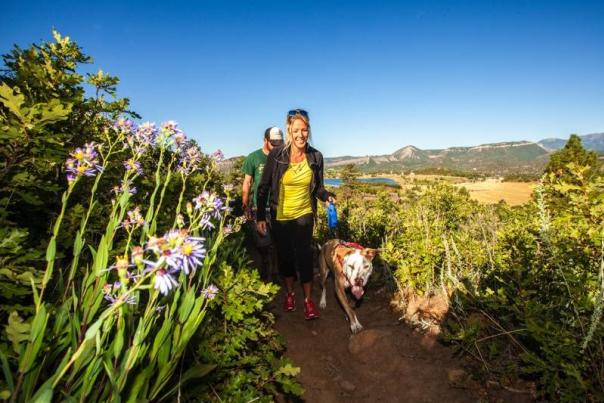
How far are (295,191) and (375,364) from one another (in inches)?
89.2

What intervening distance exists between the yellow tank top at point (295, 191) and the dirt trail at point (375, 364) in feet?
5.31

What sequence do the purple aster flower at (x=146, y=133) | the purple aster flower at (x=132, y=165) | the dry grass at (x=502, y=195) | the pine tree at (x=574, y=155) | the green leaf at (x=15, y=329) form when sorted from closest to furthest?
the green leaf at (x=15, y=329) → the purple aster flower at (x=132, y=165) → the purple aster flower at (x=146, y=133) → the pine tree at (x=574, y=155) → the dry grass at (x=502, y=195)

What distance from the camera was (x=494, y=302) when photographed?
284 cm

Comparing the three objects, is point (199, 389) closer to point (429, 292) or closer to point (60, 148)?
point (60, 148)

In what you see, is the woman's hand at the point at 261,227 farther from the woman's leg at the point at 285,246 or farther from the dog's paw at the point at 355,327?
the dog's paw at the point at 355,327

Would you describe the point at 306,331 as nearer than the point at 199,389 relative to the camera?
No

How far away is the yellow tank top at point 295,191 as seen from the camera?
4012 millimetres

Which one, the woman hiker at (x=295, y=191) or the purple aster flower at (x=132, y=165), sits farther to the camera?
the woman hiker at (x=295, y=191)

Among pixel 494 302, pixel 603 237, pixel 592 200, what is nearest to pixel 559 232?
pixel 592 200

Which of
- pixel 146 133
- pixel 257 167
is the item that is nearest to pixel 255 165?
pixel 257 167

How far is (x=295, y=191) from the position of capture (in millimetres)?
4059

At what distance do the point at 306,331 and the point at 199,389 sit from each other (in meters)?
2.51

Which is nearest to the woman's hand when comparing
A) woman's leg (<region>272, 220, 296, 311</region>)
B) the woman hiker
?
the woman hiker

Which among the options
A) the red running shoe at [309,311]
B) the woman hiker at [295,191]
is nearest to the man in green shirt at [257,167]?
the woman hiker at [295,191]
